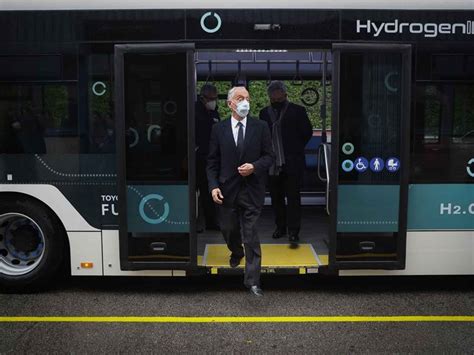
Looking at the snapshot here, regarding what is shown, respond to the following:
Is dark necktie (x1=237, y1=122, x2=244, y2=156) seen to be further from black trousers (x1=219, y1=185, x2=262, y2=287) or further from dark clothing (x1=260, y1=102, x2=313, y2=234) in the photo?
dark clothing (x1=260, y1=102, x2=313, y2=234)

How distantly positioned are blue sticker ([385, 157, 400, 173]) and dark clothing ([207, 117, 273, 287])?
3.55ft

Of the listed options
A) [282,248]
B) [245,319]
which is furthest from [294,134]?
[245,319]

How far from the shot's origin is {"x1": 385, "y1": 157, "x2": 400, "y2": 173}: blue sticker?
17.3 feet

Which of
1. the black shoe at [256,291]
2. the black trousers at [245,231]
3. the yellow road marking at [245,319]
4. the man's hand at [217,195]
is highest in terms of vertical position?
the man's hand at [217,195]

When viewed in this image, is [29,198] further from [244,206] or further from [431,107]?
[431,107]

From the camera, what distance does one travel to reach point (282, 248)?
6141 millimetres

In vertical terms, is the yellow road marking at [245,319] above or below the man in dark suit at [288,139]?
below

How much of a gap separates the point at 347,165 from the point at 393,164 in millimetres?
422

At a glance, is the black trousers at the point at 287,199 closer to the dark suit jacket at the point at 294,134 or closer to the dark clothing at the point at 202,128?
the dark suit jacket at the point at 294,134

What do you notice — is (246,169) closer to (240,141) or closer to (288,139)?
(240,141)

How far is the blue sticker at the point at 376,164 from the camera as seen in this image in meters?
5.27

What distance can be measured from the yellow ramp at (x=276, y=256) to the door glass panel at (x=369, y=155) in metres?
0.43

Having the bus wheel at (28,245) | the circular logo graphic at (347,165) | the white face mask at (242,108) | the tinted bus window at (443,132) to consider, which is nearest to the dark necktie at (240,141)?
the white face mask at (242,108)

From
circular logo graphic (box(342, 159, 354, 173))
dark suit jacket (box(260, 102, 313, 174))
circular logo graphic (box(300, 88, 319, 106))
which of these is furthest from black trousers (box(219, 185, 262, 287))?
circular logo graphic (box(300, 88, 319, 106))
